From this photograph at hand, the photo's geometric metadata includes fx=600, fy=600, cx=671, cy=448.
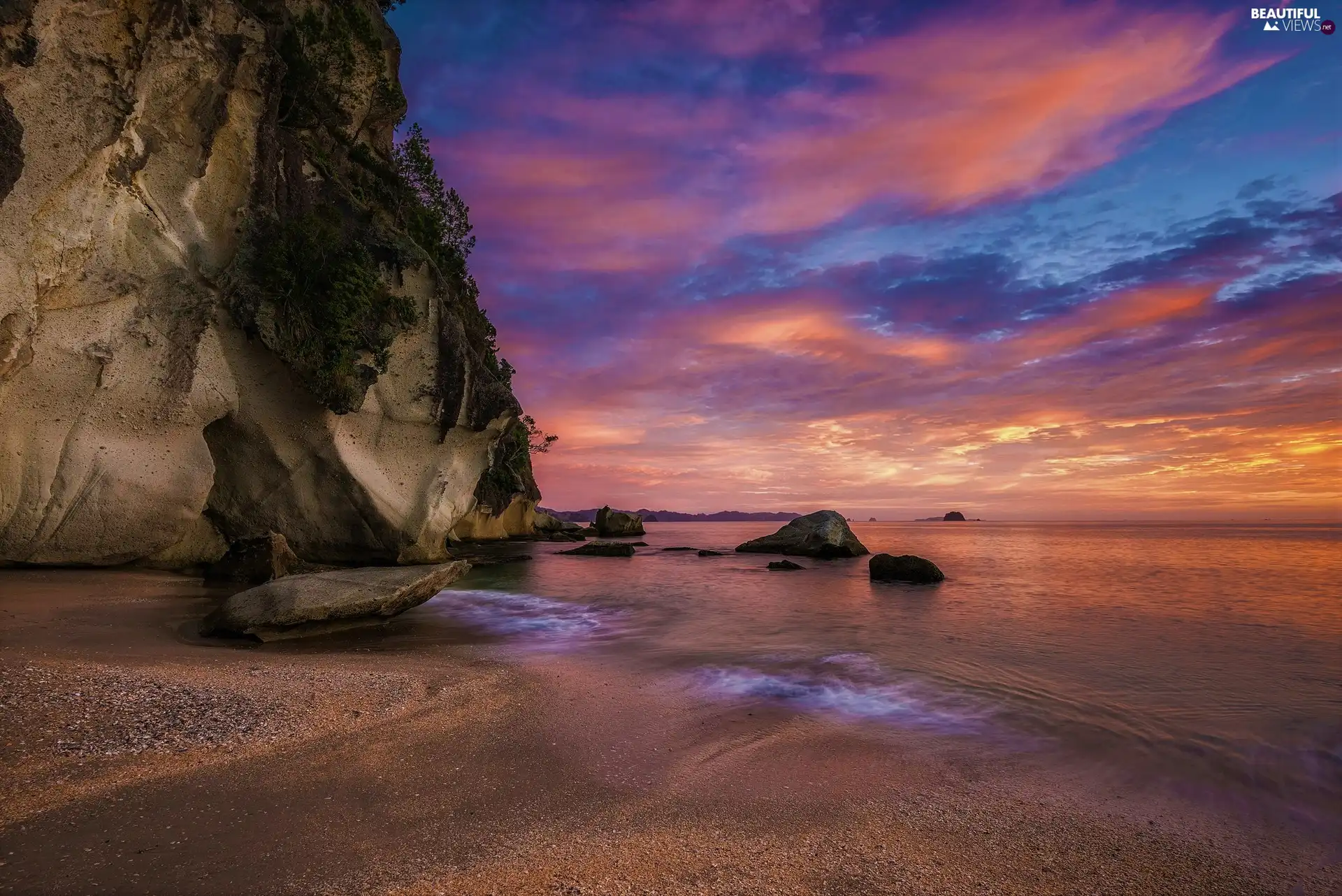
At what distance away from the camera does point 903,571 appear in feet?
73.8

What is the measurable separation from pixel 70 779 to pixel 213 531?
1527 cm

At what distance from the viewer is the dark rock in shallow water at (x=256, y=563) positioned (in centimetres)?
1397

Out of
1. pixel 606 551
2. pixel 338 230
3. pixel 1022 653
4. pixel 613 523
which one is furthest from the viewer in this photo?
pixel 613 523

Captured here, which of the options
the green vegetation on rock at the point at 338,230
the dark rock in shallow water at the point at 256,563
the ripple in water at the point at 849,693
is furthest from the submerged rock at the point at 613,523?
the ripple in water at the point at 849,693

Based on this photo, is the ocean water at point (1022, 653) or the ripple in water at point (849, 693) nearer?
the ocean water at point (1022, 653)

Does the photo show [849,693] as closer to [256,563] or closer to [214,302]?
[256,563]

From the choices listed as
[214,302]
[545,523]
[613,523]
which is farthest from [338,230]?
[613,523]

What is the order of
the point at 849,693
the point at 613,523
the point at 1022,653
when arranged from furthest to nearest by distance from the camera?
the point at 613,523
the point at 1022,653
the point at 849,693

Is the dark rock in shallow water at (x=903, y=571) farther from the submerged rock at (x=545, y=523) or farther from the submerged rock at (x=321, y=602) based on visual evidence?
the submerged rock at (x=545, y=523)

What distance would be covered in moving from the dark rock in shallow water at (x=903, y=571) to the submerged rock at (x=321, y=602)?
16329mm

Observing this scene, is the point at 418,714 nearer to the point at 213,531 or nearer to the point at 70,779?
the point at 70,779

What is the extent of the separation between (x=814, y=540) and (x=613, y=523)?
37.3 m

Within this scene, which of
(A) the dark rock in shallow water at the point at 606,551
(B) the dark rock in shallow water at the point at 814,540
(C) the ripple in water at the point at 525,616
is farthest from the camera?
(A) the dark rock in shallow water at the point at 606,551

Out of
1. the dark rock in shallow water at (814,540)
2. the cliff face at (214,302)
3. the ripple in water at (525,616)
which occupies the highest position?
the cliff face at (214,302)
